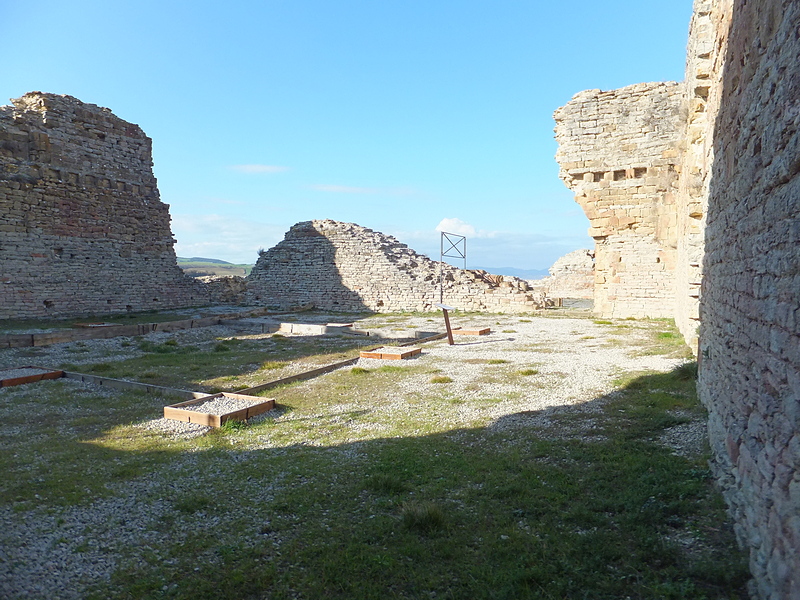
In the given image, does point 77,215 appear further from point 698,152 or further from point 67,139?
point 698,152

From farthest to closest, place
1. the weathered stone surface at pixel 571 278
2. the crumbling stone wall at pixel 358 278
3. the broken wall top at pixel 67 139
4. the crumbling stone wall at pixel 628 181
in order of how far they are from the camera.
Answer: the weathered stone surface at pixel 571 278
the crumbling stone wall at pixel 358 278
the broken wall top at pixel 67 139
the crumbling stone wall at pixel 628 181

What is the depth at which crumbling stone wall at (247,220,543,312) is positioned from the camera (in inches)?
888

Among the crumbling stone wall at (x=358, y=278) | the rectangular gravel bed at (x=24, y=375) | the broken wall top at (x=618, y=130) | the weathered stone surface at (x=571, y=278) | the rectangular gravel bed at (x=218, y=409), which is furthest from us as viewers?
the weathered stone surface at (x=571, y=278)

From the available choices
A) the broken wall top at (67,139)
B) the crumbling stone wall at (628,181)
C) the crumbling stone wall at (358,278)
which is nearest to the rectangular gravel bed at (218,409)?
the crumbling stone wall at (628,181)

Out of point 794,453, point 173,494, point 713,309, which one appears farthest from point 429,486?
point 713,309

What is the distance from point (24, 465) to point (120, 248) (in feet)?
59.7

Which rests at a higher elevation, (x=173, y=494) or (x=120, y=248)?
(x=120, y=248)

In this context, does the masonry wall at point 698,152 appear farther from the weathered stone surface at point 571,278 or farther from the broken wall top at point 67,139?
the weathered stone surface at point 571,278

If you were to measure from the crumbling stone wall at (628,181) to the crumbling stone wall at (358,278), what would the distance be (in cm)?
513

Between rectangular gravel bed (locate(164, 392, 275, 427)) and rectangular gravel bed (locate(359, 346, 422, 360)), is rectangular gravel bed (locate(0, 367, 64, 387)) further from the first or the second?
rectangular gravel bed (locate(359, 346, 422, 360))

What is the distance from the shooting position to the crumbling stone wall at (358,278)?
74.0 feet

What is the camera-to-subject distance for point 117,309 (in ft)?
67.3

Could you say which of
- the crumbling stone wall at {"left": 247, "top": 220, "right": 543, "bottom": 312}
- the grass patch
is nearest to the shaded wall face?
the grass patch

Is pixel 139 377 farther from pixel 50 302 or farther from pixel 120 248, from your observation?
pixel 120 248
